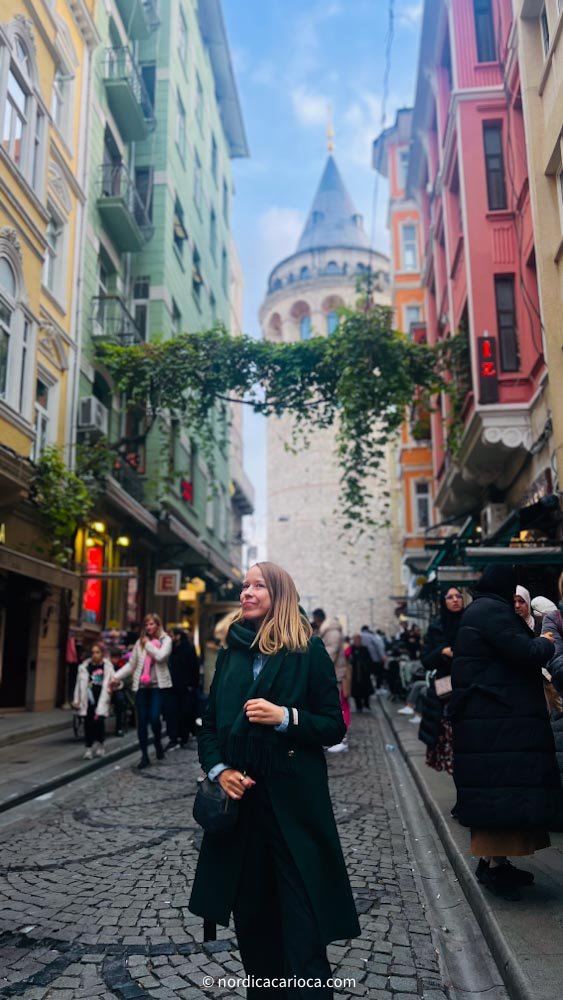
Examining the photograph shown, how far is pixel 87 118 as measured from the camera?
19.9 m

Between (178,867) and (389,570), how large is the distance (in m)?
50.3

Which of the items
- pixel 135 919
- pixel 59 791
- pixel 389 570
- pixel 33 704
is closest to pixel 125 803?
pixel 59 791

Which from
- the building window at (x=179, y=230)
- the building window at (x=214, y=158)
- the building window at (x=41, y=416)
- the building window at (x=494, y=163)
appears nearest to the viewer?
the building window at (x=494, y=163)

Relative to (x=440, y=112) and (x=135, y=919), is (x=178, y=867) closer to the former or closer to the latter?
(x=135, y=919)

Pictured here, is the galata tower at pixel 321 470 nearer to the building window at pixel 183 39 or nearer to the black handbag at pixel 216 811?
the building window at pixel 183 39

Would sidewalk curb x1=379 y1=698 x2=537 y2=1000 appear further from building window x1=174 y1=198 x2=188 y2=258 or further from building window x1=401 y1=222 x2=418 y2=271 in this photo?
building window x1=401 y1=222 x2=418 y2=271

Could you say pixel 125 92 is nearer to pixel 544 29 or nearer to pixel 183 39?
pixel 183 39

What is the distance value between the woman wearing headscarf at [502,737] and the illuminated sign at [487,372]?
1028cm

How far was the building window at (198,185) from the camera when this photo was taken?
32531 mm

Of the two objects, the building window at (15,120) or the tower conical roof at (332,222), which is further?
the tower conical roof at (332,222)

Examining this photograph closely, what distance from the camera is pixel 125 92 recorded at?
22.0m

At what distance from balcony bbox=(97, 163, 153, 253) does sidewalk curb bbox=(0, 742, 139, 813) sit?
14158 mm

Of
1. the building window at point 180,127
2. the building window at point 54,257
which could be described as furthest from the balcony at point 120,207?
the building window at point 180,127

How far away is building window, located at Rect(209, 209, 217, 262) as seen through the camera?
36562mm
